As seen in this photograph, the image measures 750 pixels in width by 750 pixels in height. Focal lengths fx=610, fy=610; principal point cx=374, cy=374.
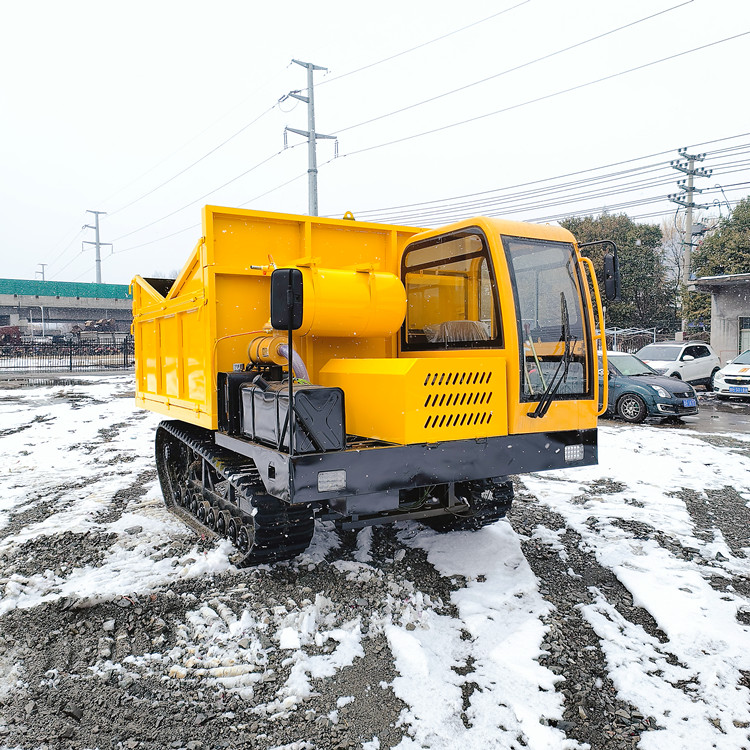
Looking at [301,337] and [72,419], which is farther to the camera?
[72,419]

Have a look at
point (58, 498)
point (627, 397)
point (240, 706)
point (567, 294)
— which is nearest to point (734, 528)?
point (567, 294)

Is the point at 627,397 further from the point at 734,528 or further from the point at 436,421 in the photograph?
the point at 436,421

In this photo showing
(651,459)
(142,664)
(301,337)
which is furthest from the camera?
(651,459)

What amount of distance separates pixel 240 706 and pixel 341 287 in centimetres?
254

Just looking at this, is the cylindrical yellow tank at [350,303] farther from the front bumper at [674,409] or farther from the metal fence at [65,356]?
the metal fence at [65,356]

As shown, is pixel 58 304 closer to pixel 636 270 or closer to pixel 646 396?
pixel 636 270

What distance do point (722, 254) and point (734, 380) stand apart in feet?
50.1

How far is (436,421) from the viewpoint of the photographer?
12.1 ft

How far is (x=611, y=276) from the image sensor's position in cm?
437

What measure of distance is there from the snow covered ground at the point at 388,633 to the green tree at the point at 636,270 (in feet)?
98.0

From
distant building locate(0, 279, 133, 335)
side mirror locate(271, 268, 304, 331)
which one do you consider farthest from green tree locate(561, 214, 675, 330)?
distant building locate(0, 279, 133, 335)

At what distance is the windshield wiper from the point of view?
402 centimetres

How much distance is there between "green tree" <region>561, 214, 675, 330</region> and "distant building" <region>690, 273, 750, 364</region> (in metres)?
10.4

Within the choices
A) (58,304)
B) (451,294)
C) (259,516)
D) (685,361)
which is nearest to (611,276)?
(451,294)
